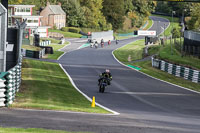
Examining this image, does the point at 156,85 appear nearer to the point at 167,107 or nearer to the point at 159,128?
the point at 167,107

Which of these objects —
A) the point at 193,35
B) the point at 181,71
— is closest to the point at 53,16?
the point at 193,35

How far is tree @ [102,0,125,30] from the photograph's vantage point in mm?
155125

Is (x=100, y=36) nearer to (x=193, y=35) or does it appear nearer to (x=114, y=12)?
(x=114, y=12)

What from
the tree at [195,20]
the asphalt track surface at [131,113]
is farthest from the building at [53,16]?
the asphalt track surface at [131,113]

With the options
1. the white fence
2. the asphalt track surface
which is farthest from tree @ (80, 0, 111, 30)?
the asphalt track surface

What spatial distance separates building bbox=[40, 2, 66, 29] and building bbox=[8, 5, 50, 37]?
16204mm

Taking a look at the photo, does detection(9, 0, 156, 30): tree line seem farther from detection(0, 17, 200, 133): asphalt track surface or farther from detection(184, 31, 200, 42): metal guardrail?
detection(0, 17, 200, 133): asphalt track surface

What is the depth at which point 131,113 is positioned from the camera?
64.2 feet

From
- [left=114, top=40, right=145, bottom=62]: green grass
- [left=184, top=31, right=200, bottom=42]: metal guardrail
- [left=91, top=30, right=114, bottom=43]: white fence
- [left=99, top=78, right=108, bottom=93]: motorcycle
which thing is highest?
[left=184, top=31, right=200, bottom=42]: metal guardrail

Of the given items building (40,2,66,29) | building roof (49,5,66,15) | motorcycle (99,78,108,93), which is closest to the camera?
motorcycle (99,78,108,93)

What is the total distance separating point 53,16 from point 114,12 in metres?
26.5

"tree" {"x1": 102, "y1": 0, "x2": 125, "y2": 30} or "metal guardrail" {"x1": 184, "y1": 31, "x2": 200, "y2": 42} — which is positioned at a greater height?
"tree" {"x1": 102, "y1": 0, "x2": 125, "y2": 30}

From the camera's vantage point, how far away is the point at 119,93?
29.8 metres

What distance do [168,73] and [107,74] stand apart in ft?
63.6
